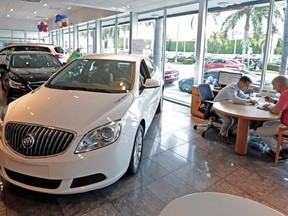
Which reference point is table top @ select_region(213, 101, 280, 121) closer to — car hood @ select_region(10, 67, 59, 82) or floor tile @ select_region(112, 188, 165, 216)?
floor tile @ select_region(112, 188, 165, 216)

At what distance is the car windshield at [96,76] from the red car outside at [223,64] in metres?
3.25

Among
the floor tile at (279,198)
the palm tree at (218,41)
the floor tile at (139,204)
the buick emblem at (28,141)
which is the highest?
the palm tree at (218,41)

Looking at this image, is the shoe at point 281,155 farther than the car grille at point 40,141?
Yes

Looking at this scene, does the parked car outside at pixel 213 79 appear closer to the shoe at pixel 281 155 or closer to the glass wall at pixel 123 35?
the shoe at pixel 281 155

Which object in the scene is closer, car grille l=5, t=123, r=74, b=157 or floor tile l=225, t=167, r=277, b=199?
car grille l=5, t=123, r=74, b=157

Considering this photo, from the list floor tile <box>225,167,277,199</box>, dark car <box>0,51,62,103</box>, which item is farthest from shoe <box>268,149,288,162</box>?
dark car <box>0,51,62,103</box>

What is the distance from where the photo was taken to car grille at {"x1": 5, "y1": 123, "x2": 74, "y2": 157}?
1.95m

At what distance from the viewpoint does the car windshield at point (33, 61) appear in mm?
5802

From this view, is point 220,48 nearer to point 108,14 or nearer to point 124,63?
point 124,63

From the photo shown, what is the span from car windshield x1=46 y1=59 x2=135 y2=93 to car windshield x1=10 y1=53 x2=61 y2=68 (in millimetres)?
2988

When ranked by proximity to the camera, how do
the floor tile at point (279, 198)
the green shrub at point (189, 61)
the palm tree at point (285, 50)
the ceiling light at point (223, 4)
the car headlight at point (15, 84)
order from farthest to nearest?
the green shrub at point (189, 61), the ceiling light at point (223, 4), the car headlight at point (15, 84), the palm tree at point (285, 50), the floor tile at point (279, 198)

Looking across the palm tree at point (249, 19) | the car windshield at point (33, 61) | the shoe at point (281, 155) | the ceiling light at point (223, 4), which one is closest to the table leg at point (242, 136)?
the shoe at point (281, 155)

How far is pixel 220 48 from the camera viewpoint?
19.2ft

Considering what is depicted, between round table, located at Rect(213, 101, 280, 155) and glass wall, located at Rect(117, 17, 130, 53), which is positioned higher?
glass wall, located at Rect(117, 17, 130, 53)
